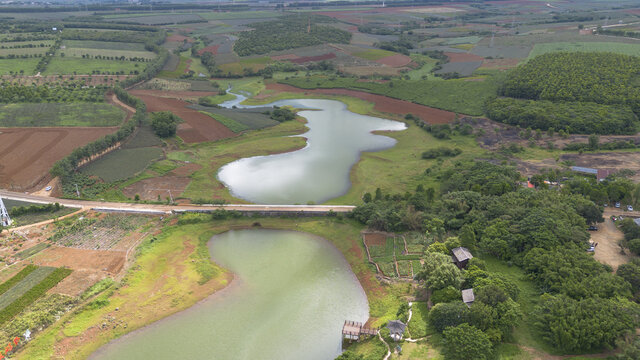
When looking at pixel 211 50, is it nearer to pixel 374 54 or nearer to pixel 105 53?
pixel 105 53

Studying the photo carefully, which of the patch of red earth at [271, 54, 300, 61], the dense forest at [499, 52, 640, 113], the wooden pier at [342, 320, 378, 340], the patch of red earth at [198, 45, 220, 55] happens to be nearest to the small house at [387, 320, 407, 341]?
the wooden pier at [342, 320, 378, 340]

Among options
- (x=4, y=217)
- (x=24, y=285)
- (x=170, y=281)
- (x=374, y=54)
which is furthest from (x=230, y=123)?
(x=374, y=54)

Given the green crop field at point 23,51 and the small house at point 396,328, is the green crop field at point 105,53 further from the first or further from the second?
the small house at point 396,328

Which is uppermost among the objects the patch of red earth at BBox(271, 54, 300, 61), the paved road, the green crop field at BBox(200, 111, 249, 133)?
the patch of red earth at BBox(271, 54, 300, 61)

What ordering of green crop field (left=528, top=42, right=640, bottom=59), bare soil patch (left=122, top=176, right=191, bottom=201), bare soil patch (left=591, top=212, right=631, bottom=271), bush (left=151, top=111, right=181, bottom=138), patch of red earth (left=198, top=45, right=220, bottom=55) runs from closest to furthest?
bare soil patch (left=591, top=212, right=631, bottom=271) < bare soil patch (left=122, top=176, right=191, bottom=201) < bush (left=151, top=111, right=181, bottom=138) < green crop field (left=528, top=42, right=640, bottom=59) < patch of red earth (left=198, top=45, right=220, bottom=55)

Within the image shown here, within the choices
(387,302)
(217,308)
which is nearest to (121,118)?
(217,308)

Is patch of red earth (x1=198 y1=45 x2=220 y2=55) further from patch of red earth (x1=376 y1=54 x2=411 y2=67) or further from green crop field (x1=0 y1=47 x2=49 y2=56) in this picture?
patch of red earth (x1=376 y1=54 x2=411 y2=67)
